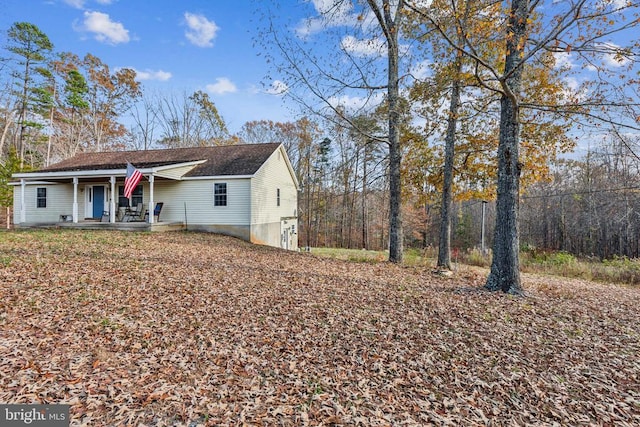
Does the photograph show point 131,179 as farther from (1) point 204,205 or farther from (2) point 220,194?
(2) point 220,194

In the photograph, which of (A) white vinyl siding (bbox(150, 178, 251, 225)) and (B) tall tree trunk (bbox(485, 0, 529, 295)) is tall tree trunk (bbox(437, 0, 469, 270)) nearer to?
(B) tall tree trunk (bbox(485, 0, 529, 295))

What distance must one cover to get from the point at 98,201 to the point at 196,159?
561cm

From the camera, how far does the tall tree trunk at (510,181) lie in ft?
19.2

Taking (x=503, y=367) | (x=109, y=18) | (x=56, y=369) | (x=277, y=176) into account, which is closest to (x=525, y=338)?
(x=503, y=367)

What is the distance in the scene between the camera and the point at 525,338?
3.92 metres

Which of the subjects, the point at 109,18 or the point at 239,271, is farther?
the point at 109,18

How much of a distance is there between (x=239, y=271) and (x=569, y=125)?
8.31 metres

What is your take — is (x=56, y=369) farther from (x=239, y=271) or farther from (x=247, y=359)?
(x=239, y=271)

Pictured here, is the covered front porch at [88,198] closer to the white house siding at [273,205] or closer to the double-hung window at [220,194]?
the double-hung window at [220,194]

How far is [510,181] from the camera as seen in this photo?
5957 mm

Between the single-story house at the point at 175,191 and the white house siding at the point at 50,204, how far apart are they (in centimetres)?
6

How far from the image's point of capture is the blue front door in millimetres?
16031

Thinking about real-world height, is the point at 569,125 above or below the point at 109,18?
below

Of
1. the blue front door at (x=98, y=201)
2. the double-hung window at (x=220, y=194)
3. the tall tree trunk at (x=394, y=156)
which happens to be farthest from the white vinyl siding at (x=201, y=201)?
the tall tree trunk at (x=394, y=156)
